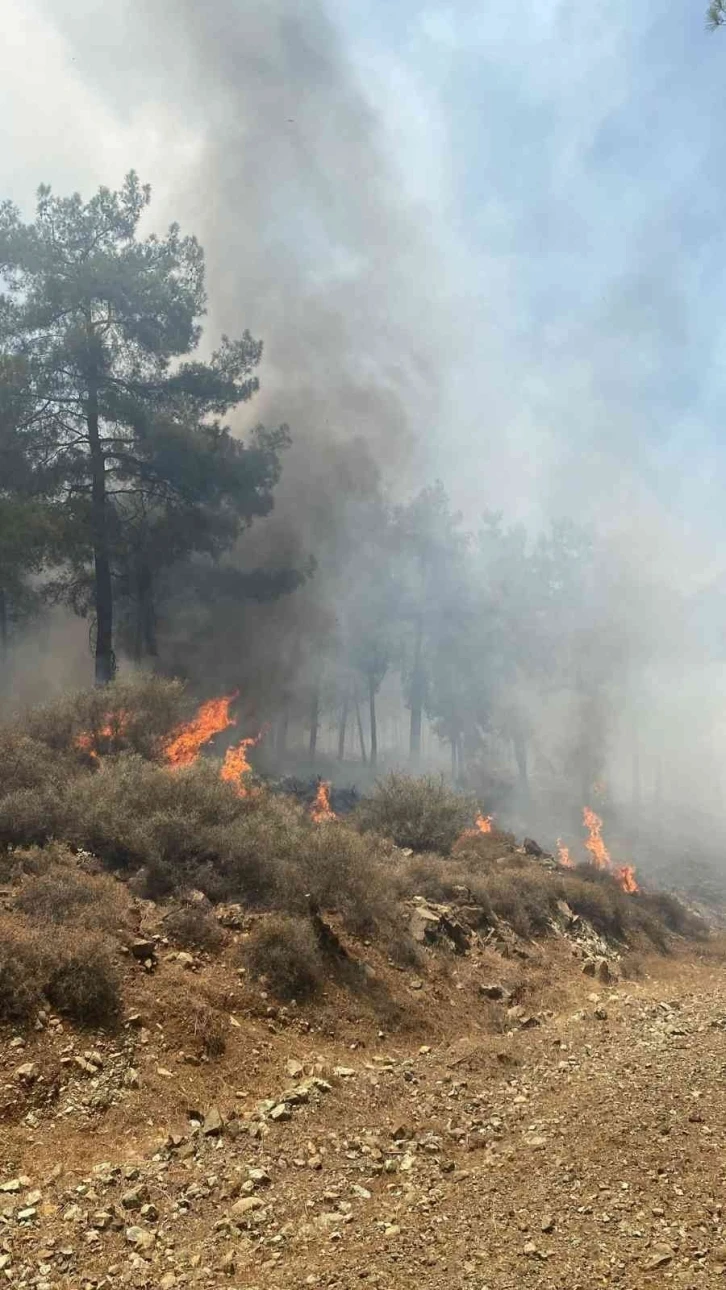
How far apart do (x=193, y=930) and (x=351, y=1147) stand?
3152 mm

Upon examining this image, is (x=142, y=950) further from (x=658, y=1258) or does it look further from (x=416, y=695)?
(x=416, y=695)

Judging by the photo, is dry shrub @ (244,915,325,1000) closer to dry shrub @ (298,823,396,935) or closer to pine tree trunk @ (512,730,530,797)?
dry shrub @ (298,823,396,935)

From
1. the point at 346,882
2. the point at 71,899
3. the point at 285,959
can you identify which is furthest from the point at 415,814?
the point at 71,899

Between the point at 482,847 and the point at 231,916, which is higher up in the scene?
the point at 231,916

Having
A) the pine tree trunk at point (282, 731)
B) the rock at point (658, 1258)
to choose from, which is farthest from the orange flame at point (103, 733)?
the pine tree trunk at point (282, 731)

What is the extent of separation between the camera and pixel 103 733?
1284 cm

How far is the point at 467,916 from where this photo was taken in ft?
35.7

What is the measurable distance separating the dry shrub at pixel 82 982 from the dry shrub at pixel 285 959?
64.9 inches

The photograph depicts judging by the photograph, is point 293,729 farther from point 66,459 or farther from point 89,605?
point 66,459

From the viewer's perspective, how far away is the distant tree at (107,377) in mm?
18094

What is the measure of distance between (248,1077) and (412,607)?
30.1m

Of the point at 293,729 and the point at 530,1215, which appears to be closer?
the point at 530,1215

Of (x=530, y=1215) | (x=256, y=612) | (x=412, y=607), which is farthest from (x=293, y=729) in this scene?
(x=530, y=1215)

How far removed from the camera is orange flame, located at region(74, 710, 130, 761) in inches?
487
